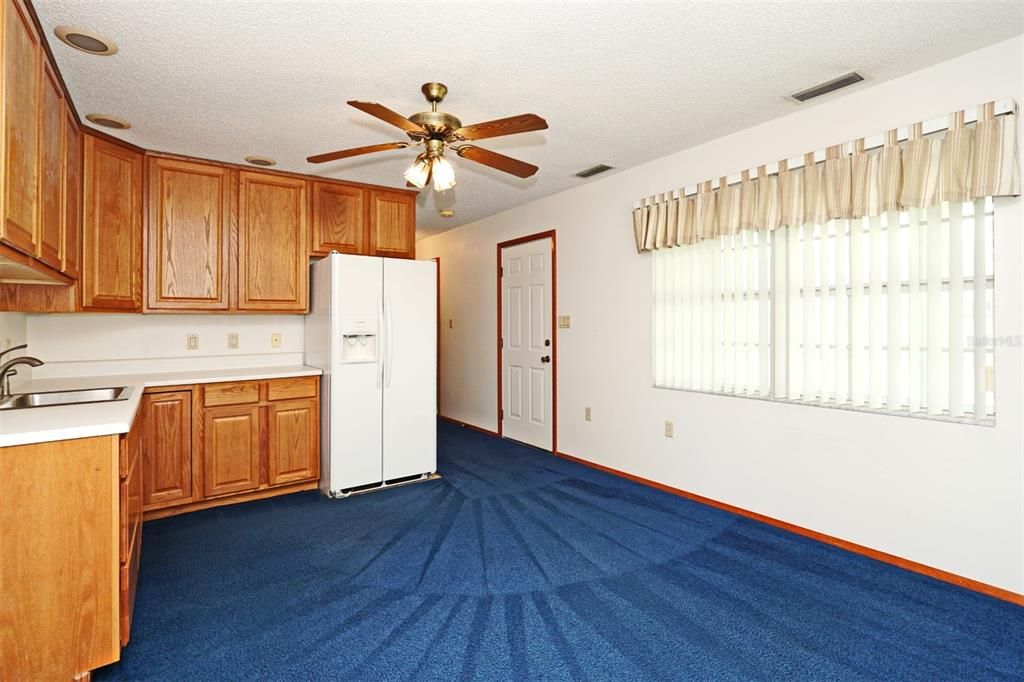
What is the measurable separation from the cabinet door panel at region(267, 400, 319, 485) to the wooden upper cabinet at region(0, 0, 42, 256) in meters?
2.01

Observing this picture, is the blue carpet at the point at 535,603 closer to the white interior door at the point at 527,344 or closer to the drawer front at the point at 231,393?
the drawer front at the point at 231,393

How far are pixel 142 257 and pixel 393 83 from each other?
2.18 m

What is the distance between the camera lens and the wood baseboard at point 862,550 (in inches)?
96.0

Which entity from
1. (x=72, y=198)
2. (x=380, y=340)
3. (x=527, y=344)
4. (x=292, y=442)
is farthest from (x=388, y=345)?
(x=72, y=198)

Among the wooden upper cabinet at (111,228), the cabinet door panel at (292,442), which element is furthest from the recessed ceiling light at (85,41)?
the cabinet door panel at (292,442)

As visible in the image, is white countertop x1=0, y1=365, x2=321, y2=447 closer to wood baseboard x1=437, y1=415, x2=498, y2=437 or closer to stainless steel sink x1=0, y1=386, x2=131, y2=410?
stainless steel sink x1=0, y1=386, x2=131, y2=410

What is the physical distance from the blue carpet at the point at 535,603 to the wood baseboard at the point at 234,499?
0.08 meters

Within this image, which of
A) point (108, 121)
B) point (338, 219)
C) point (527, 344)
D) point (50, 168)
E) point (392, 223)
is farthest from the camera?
point (527, 344)

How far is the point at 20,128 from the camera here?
6.18 ft

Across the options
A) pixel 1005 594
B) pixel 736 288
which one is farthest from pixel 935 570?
pixel 736 288

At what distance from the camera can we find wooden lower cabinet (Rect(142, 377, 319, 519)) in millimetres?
3418

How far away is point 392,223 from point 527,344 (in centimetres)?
181

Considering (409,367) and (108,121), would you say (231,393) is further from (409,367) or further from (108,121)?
(108,121)

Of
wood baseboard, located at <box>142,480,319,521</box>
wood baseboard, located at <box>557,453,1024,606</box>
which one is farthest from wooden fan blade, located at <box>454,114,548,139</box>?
wood baseboard, located at <box>142,480,319,521</box>
